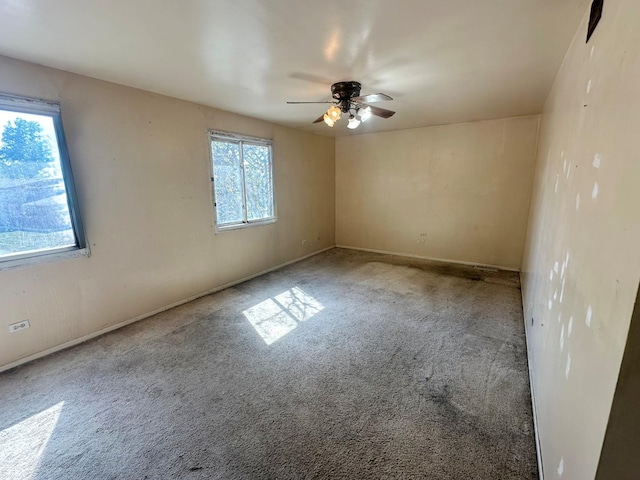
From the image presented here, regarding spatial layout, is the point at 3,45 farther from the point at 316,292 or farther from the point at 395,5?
the point at 316,292

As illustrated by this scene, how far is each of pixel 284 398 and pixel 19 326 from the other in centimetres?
230

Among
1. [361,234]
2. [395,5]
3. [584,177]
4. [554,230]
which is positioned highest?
[395,5]

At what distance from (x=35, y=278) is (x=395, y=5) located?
3.36 metres

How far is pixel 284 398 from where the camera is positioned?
1.95 meters

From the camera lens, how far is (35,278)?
238 centimetres

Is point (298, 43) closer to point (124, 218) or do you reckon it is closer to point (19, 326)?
point (124, 218)

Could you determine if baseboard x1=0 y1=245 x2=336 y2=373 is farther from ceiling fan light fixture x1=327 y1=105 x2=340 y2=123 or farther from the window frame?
ceiling fan light fixture x1=327 y1=105 x2=340 y2=123

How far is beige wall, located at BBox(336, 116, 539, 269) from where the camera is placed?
4.44 m

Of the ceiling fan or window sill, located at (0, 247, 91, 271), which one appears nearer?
window sill, located at (0, 247, 91, 271)

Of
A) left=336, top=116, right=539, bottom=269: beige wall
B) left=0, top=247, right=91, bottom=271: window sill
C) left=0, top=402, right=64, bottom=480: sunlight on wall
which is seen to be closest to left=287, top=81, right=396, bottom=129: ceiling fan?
left=336, top=116, right=539, bottom=269: beige wall

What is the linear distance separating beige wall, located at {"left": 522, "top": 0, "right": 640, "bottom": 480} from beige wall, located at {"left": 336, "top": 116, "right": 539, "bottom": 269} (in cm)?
304

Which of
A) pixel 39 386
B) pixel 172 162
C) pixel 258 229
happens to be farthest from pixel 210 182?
pixel 39 386

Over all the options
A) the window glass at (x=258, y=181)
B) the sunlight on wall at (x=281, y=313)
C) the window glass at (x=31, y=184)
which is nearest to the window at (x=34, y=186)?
the window glass at (x=31, y=184)

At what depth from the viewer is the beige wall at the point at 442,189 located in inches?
175
